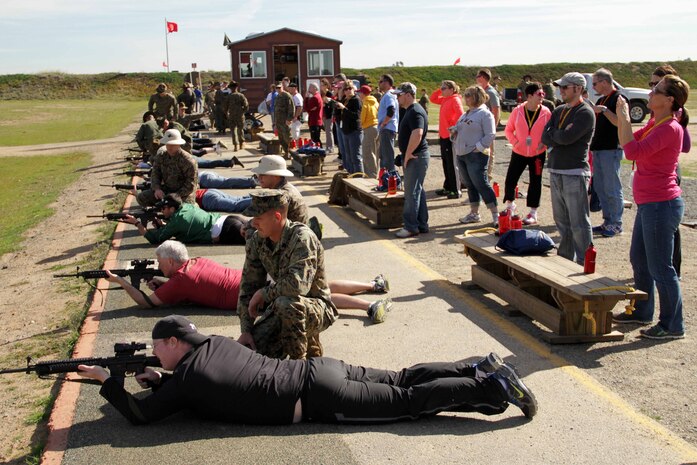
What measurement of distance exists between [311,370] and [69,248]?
7855 mm

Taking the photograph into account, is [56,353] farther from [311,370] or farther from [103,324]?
[311,370]

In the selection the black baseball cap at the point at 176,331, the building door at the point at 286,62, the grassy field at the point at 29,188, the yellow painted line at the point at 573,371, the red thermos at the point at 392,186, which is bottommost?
the grassy field at the point at 29,188

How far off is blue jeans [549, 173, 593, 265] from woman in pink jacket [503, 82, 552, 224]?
258 centimetres

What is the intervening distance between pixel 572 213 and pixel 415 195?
301cm

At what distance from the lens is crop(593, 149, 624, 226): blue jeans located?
1001cm

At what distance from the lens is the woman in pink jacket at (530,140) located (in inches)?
407

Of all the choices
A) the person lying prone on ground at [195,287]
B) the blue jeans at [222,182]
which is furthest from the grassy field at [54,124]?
the person lying prone on ground at [195,287]

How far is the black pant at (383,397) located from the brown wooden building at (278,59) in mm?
33548

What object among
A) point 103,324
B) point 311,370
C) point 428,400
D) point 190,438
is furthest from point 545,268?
point 103,324

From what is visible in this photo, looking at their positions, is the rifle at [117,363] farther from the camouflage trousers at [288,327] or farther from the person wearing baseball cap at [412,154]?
the person wearing baseball cap at [412,154]

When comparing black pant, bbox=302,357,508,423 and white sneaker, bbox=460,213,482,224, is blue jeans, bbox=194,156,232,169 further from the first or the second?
black pant, bbox=302,357,508,423

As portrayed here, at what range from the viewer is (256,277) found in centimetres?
559

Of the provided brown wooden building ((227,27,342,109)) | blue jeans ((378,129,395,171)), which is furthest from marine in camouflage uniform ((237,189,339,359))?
brown wooden building ((227,27,342,109))

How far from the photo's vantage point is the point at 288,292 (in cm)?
515
